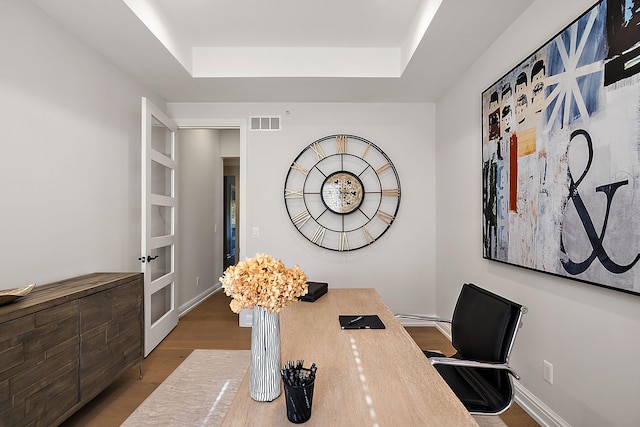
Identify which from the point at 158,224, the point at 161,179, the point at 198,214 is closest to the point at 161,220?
the point at 158,224

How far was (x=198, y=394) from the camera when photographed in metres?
2.41

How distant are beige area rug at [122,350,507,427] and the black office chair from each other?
30 centimetres

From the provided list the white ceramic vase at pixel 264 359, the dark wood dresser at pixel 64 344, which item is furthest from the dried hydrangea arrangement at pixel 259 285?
the dark wood dresser at pixel 64 344

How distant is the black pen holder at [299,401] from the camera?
0.95 meters

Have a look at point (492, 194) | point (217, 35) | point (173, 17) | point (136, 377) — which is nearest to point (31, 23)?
point (173, 17)

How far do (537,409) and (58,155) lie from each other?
345 cm

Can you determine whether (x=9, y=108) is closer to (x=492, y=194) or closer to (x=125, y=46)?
(x=125, y=46)

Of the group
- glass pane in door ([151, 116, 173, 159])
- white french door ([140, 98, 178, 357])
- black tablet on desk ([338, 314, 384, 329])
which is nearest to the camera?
black tablet on desk ([338, 314, 384, 329])

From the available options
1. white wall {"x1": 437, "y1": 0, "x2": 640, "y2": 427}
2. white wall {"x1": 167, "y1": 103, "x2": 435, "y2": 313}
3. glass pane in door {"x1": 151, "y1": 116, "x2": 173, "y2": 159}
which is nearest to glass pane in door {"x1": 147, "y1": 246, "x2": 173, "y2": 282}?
white wall {"x1": 167, "y1": 103, "x2": 435, "y2": 313}

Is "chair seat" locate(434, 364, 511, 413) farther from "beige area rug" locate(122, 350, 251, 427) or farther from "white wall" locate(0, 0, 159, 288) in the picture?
"white wall" locate(0, 0, 159, 288)

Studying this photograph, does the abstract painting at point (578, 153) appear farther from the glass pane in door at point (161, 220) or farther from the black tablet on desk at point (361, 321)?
the glass pane in door at point (161, 220)

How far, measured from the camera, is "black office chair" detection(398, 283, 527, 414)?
152 cm

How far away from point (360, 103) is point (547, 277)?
2.65 metres

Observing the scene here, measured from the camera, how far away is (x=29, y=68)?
6.83ft
